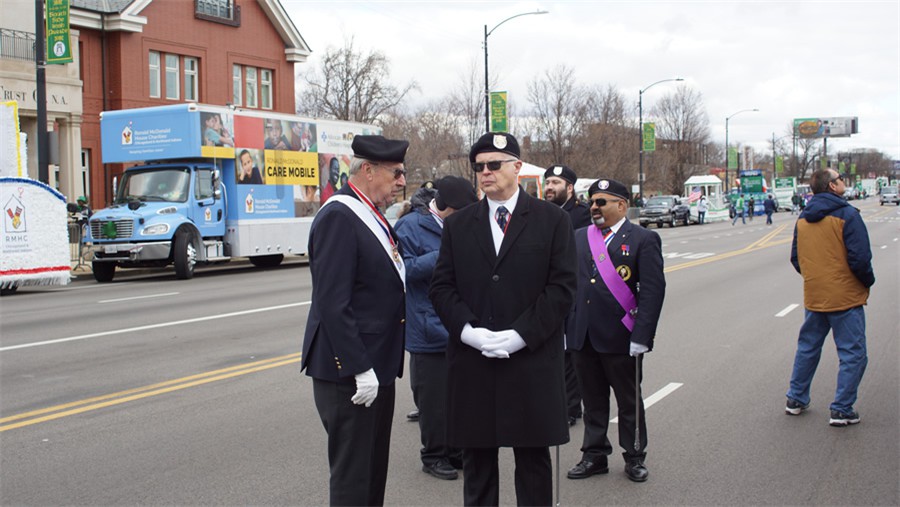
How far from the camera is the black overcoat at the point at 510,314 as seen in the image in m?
3.94

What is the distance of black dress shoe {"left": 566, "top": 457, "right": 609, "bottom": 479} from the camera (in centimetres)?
570

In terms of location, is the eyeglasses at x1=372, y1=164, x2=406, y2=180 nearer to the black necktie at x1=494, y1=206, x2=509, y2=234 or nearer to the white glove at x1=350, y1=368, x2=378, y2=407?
the black necktie at x1=494, y1=206, x2=509, y2=234

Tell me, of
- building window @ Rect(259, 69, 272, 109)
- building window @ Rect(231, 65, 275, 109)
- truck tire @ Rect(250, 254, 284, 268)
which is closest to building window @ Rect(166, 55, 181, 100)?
building window @ Rect(231, 65, 275, 109)

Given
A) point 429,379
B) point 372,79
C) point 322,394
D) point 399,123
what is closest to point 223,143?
→ point 429,379

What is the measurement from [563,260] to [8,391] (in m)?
6.31

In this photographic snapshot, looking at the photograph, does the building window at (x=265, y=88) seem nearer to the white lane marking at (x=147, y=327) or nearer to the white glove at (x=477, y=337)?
the white lane marking at (x=147, y=327)

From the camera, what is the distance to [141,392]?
26.4ft

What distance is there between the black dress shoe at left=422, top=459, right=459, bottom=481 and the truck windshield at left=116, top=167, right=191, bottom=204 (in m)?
16.0

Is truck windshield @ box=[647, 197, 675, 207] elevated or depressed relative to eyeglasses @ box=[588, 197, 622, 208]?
elevated

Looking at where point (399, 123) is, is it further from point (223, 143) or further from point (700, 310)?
point (700, 310)

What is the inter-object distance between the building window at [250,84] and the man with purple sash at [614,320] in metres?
37.2

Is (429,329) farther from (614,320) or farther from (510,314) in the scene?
(510,314)

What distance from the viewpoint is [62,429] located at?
268 inches

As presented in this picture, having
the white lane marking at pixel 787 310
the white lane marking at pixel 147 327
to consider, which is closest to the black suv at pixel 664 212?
the white lane marking at pixel 787 310
